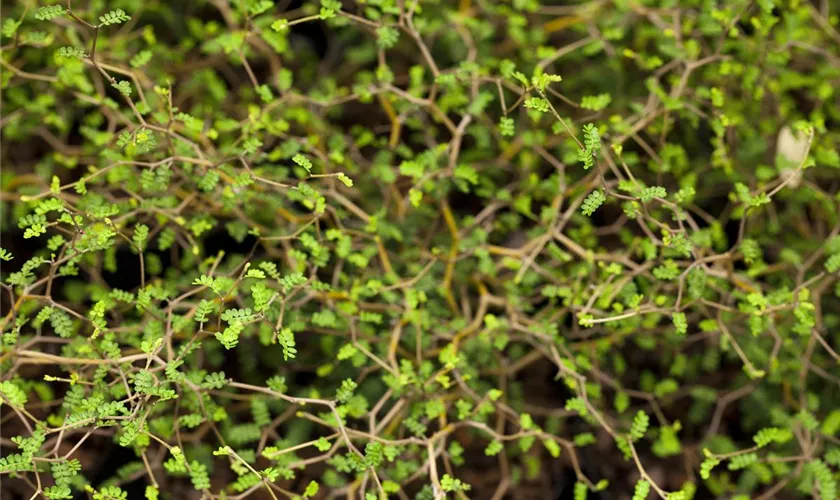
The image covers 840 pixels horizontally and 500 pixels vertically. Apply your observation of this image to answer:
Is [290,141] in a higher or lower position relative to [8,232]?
higher

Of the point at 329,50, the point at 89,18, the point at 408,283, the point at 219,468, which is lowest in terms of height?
the point at 219,468

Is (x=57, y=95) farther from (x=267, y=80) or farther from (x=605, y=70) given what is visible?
(x=605, y=70)

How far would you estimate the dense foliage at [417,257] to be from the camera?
3.71ft

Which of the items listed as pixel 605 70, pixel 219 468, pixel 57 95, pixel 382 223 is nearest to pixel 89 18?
pixel 57 95

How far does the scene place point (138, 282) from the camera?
4.61ft

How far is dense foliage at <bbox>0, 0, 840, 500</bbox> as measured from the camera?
1130 mm

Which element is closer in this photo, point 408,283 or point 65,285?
point 408,283

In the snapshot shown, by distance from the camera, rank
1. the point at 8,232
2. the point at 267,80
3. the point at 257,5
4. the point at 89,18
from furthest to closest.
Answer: the point at 267,80 → the point at 8,232 → the point at 89,18 → the point at 257,5

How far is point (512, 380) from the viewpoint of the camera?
1476 mm

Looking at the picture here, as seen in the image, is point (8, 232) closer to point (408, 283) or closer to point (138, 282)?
point (138, 282)

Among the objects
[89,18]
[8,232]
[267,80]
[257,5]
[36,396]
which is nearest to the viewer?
[257,5]

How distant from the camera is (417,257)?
1.38m

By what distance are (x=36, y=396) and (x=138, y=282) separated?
0.24 metres

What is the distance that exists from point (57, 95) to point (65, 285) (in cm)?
34
